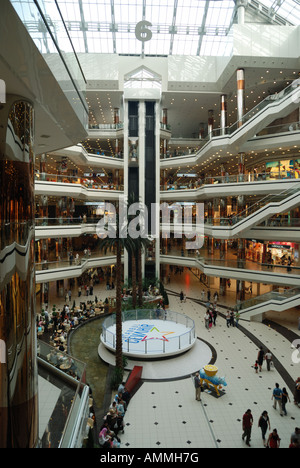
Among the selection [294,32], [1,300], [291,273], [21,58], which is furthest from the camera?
[294,32]

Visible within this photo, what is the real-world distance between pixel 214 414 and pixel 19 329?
10.3m

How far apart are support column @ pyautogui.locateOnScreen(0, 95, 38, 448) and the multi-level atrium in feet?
0.06

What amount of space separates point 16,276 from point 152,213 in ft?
89.6

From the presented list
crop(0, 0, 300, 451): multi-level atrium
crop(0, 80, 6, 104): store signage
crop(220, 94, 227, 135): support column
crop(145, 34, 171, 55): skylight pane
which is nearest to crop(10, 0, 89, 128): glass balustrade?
crop(0, 0, 300, 451): multi-level atrium

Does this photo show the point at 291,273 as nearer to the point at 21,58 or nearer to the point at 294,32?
the point at 294,32

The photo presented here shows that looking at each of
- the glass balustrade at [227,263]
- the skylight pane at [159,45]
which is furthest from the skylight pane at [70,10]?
the glass balustrade at [227,263]

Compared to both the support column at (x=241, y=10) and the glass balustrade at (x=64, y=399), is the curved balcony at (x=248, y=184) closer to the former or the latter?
the support column at (x=241, y=10)

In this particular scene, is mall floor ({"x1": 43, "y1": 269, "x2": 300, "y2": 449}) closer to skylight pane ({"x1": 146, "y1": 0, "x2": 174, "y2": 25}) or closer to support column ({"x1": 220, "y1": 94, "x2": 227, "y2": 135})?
support column ({"x1": 220, "y1": 94, "x2": 227, "y2": 135})

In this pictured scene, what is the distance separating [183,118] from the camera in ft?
119

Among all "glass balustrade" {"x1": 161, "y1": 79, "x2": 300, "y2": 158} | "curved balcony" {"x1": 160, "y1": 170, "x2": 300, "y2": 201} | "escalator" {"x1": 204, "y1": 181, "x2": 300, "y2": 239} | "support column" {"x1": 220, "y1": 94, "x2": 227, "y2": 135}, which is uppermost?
"support column" {"x1": 220, "y1": 94, "x2": 227, "y2": 135}

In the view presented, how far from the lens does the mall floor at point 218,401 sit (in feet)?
32.3

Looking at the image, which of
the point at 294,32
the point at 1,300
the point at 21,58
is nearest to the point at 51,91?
the point at 21,58

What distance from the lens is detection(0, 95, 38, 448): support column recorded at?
314 cm

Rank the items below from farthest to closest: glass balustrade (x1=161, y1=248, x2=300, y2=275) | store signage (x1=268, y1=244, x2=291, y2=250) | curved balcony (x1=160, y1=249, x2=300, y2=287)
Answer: store signage (x1=268, y1=244, x2=291, y2=250)
glass balustrade (x1=161, y1=248, x2=300, y2=275)
curved balcony (x1=160, y1=249, x2=300, y2=287)
